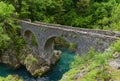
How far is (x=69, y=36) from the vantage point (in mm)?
32219

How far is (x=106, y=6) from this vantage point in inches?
2354

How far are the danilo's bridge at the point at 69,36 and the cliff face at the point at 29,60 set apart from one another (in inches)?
48.6

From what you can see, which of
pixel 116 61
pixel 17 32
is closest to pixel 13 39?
pixel 17 32

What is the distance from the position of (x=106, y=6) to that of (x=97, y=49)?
1334 inches

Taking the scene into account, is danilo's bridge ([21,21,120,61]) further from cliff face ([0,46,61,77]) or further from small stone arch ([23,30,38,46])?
cliff face ([0,46,61,77])

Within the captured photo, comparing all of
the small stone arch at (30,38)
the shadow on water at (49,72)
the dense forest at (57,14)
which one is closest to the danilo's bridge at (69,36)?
the small stone arch at (30,38)

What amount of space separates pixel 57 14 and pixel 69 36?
2562cm

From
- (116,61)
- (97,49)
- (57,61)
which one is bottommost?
(57,61)

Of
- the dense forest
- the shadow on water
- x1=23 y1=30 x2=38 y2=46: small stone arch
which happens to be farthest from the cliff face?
the dense forest

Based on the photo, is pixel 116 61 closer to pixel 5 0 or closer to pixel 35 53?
pixel 35 53

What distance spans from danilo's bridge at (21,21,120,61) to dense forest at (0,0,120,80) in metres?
2.55

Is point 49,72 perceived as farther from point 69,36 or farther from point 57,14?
point 57,14

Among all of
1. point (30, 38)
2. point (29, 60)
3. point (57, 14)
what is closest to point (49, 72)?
point (29, 60)

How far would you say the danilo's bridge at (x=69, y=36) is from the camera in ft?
88.2
